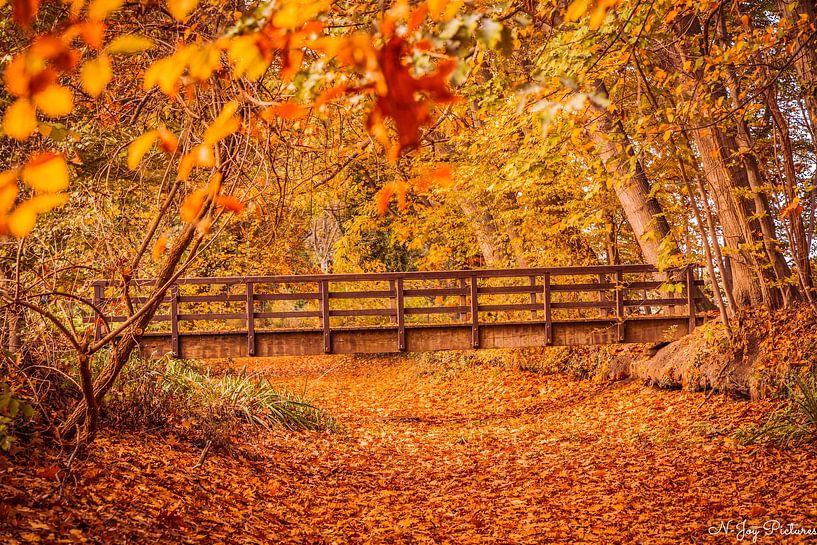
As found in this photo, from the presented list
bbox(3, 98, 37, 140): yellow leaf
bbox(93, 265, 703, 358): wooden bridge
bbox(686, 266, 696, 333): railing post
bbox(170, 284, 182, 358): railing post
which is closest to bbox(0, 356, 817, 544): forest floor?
bbox(93, 265, 703, 358): wooden bridge

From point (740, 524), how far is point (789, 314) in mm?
4363

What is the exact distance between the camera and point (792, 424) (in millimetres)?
6469

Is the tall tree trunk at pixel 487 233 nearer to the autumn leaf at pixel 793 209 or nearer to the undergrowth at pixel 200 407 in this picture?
the undergrowth at pixel 200 407

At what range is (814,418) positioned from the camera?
620 centimetres

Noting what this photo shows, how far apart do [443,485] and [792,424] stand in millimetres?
3493

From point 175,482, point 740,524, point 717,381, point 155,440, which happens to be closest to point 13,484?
point 175,482

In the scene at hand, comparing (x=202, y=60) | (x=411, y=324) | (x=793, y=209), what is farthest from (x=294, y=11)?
(x=411, y=324)

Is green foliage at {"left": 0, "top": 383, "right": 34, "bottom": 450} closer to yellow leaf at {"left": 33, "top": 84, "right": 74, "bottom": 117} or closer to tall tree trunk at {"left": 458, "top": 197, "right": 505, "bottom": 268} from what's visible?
yellow leaf at {"left": 33, "top": 84, "right": 74, "bottom": 117}

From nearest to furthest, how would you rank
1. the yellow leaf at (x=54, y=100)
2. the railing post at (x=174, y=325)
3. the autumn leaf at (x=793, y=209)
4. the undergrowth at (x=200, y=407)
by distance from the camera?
the yellow leaf at (x=54, y=100) → the autumn leaf at (x=793, y=209) → the undergrowth at (x=200, y=407) → the railing post at (x=174, y=325)

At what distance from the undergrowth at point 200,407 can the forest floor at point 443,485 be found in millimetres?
248

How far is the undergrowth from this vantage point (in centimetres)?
638

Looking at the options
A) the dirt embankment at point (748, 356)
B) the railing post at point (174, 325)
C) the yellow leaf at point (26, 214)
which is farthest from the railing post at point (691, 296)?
the yellow leaf at point (26, 214)

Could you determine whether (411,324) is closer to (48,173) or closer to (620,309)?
(620,309)

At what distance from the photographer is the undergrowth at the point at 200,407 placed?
638 cm
